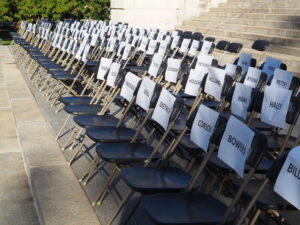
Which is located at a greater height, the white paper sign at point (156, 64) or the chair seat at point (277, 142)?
the white paper sign at point (156, 64)

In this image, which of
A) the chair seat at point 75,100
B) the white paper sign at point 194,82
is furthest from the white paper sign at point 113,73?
the white paper sign at point 194,82

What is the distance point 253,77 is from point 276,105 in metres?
1.61

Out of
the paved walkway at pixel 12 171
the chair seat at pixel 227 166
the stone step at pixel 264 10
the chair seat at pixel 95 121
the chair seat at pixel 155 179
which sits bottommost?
the paved walkway at pixel 12 171

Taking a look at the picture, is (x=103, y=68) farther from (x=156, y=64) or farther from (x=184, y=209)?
(x=184, y=209)

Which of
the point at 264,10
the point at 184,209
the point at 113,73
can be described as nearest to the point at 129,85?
the point at 113,73

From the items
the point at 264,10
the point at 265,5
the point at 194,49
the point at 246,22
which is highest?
the point at 265,5

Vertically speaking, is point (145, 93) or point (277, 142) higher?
point (145, 93)

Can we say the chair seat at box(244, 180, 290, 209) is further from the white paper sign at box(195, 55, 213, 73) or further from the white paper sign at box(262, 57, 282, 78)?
the white paper sign at box(195, 55, 213, 73)

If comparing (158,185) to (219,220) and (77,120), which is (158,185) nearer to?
(219,220)

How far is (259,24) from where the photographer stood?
13453 millimetres

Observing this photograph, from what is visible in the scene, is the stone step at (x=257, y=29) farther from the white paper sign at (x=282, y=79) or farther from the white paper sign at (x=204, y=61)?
the white paper sign at (x=282, y=79)

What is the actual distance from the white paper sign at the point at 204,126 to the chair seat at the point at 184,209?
0.44m

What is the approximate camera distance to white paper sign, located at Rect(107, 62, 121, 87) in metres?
5.49

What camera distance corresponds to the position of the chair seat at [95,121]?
485cm
